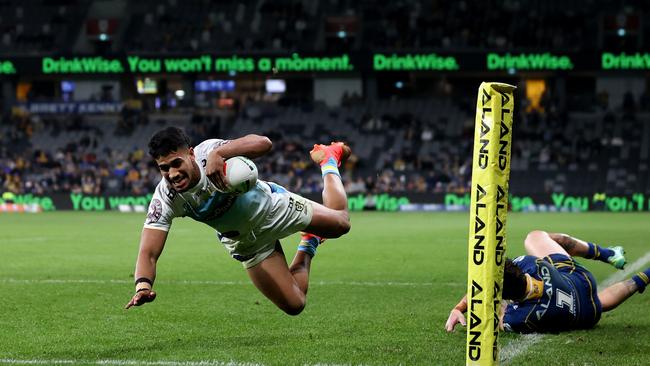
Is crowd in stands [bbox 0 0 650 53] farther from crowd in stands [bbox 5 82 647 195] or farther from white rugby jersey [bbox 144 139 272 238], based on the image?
white rugby jersey [bbox 144 139 272 238]

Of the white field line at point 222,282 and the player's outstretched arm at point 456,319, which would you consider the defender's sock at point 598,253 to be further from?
the white field line at point 222,282

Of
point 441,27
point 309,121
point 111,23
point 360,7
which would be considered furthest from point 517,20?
point 111,23

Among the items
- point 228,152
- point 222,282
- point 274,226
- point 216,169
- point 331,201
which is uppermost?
point 228,152

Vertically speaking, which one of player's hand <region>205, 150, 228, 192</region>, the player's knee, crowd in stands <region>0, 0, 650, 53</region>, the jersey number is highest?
crowd in stands <region>0, 0, 650, 53</region>

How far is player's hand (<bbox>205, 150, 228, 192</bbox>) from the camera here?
22.9ft

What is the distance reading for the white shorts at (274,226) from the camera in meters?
8.33

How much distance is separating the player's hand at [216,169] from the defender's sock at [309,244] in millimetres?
2518

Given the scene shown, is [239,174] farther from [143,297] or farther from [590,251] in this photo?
A: [590,251]

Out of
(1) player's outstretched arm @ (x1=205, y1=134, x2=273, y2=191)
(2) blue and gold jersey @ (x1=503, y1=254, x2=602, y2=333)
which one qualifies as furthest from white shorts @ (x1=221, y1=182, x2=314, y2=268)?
(2) blue and gold jersey @ (x1=503, y1=254, x2=602, y2=333)

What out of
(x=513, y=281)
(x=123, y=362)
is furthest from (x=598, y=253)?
(x=123, y=362)

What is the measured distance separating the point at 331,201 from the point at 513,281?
6.09ft

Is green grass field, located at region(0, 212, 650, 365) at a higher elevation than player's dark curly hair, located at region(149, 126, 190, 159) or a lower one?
lower

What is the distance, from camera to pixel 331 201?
29.1 feet

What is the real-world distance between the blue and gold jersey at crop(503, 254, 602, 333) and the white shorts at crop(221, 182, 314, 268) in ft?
6.47
